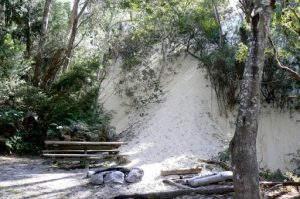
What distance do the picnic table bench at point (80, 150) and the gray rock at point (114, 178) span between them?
2.21m

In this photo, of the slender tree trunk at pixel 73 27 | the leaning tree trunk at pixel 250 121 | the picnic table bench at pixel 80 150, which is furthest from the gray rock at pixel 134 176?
the slender tree trunk at pixel 73 27

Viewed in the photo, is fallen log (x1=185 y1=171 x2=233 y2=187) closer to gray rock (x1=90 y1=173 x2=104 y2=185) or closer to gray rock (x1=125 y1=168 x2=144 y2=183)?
gray rock (x1=125 y1=168 x2=144 y2=183)

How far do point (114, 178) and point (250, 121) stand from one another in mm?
3727

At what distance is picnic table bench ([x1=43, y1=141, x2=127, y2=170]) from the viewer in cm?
1088

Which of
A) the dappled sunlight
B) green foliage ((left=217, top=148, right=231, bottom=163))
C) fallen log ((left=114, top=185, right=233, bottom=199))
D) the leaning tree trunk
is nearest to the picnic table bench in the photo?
the dappled sunlight

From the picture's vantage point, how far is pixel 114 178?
28.8ft

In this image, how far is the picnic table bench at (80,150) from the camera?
1088cm

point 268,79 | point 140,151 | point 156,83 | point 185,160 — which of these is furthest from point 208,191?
point 156,83

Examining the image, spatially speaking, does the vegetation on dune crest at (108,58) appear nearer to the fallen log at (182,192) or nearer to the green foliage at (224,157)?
the fallen log at (182,192)

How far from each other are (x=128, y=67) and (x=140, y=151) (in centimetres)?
730

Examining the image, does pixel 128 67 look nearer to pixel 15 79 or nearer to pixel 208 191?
pixel 15 79

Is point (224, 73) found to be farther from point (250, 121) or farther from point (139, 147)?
point (250, 121)

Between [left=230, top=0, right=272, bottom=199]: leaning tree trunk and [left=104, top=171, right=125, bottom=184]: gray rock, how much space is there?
10.5ft

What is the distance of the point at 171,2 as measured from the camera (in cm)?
1939
